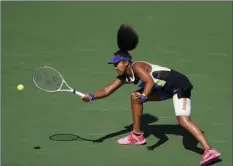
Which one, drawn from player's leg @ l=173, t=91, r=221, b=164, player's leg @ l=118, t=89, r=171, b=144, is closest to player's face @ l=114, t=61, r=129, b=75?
player's leg @ l=118, t=89, r=171, b=144

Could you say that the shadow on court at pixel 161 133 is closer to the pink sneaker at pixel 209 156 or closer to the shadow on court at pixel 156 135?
the shadow on court at pixel 156 135

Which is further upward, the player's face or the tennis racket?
the player's face

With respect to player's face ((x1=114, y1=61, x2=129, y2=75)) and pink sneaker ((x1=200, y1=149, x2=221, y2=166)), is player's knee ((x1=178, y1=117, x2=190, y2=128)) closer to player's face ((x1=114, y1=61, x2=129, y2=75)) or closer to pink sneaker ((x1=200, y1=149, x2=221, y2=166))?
pink sneaker ((x1=200, y1=149, x2=221, y2=166))

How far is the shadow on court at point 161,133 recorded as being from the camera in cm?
638

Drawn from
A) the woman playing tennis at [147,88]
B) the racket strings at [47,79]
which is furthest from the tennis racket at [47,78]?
the woman playing tennis at [147,88]

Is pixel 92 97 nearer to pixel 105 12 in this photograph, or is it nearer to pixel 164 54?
pixel 164 54

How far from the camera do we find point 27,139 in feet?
21.5

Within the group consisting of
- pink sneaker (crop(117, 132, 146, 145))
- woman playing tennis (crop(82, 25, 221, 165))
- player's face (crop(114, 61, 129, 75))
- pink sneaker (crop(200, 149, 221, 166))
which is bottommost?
pink sneaker (crop(200, 149, 221, 166))

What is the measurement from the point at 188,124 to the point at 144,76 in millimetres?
684

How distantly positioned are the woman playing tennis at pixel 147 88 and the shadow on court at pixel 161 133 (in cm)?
22

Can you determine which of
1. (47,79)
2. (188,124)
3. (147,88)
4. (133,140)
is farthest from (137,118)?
(47,79)

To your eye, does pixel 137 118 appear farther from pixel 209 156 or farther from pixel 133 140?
pixel 209 156

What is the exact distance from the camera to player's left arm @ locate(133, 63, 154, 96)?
19.5 ft

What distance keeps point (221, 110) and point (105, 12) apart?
15.0 ft
